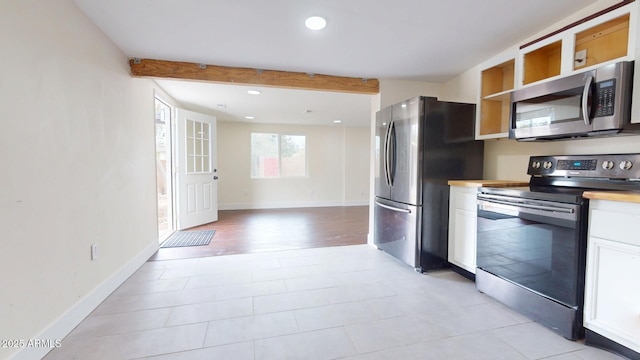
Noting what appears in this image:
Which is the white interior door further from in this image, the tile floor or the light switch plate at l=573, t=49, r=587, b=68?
the light switch plate at l=573, t=49, r=587, b=68

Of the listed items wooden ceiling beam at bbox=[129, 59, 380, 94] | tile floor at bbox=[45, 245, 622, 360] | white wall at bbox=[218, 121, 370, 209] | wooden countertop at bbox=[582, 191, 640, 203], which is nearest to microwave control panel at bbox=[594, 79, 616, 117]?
wooden countertop at bbox=[582, 191, 640, 203]

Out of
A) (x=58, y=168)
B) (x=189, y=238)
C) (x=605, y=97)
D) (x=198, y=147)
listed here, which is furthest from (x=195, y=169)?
(x=605, y=97)

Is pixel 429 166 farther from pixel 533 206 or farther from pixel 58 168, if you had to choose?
pixel 58 168

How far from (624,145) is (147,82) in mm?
4411

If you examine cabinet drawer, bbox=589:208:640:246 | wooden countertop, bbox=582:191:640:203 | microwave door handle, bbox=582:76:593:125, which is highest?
microwave door handle, bbox=582:76:593:125

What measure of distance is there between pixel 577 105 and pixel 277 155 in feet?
19.3

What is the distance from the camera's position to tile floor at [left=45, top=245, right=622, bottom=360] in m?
1.57

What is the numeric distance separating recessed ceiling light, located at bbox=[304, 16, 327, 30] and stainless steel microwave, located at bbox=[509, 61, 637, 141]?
1667mm

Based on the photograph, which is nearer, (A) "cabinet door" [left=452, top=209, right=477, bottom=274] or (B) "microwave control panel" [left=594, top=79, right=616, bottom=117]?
(B) "microwave control panel" [left=594, top=79, right=616, bottom=117]

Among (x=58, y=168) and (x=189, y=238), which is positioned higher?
(x=58, y=168)

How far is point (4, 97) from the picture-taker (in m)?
1.32

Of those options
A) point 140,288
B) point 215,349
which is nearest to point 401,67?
point 215,349

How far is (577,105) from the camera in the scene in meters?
1.79

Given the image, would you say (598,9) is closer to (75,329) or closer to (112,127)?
(112,127)
